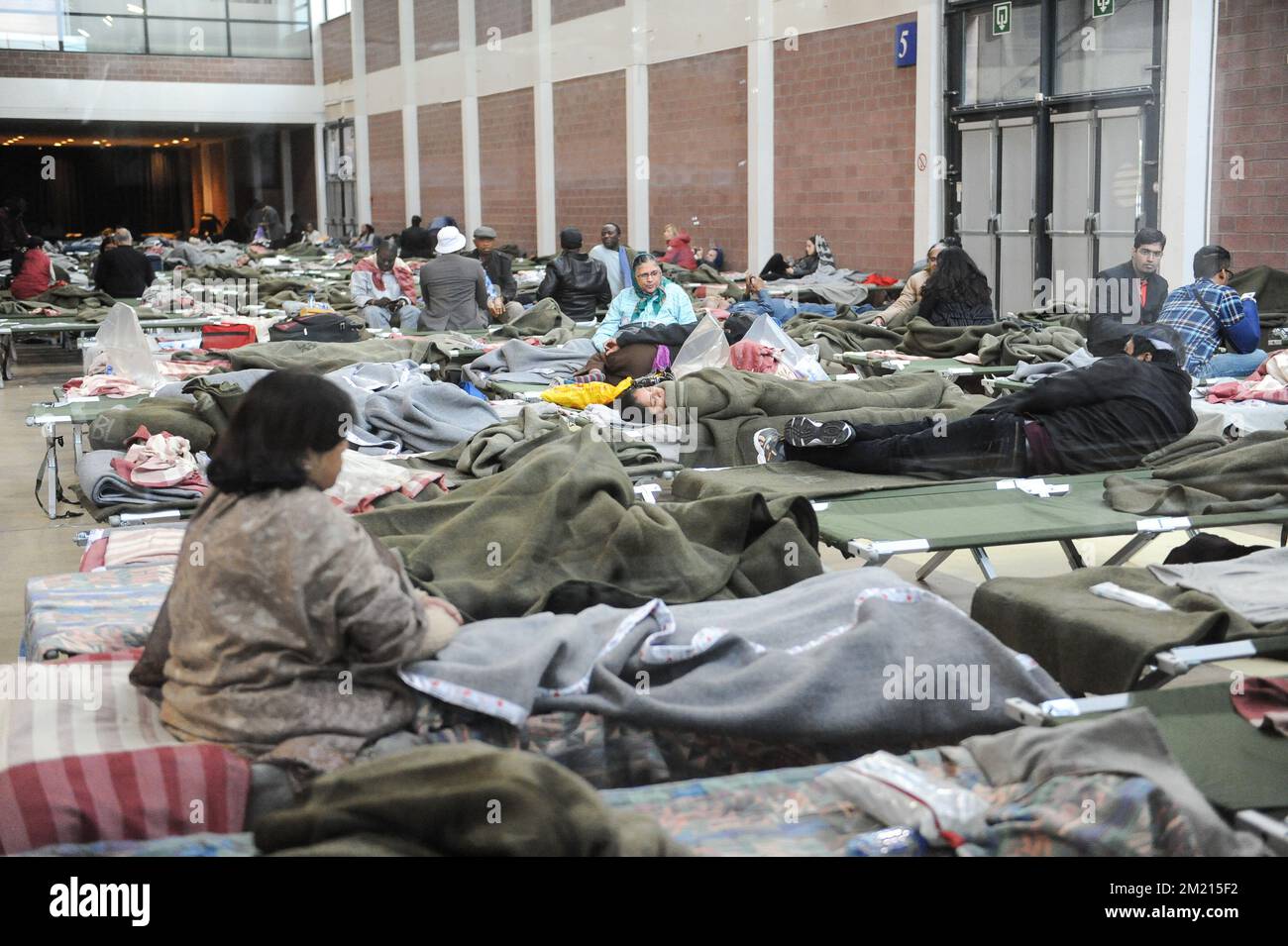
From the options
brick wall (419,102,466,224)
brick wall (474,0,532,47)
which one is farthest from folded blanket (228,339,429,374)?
brick wall (419,102,466,224)

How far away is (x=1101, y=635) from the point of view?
3295 mm

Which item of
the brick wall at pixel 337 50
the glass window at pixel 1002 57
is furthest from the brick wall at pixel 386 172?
the glass window at pixel 1002 57

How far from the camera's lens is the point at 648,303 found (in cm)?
795

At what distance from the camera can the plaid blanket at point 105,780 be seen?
2.51 m

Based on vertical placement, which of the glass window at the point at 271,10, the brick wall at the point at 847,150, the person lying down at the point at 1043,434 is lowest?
the person lying down at the point at 1043,434

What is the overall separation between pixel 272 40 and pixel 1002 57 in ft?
58.0

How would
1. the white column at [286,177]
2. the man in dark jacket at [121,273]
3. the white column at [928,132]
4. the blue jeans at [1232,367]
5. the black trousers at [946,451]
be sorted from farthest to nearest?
1. the white column at [286,177]
2. the man in dark jacket at [121,273]
3. the white column at [928,132]
4. the blue jeans at [1232,367]
5. the black trousers at [946,451]

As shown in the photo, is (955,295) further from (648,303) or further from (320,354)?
(320,354)

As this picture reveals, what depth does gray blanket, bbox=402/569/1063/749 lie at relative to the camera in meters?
2.91

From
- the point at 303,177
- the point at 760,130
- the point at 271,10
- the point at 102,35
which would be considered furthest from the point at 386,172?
the point at 760,130

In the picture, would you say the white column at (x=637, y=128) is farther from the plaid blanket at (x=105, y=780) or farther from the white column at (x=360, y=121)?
the plaid blanket at (x=105, y=780)

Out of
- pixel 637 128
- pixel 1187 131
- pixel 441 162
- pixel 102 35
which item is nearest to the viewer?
pixel 1187 131

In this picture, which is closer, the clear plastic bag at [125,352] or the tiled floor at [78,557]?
the tiled floor at [78,557]

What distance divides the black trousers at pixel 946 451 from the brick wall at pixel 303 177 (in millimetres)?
24024
